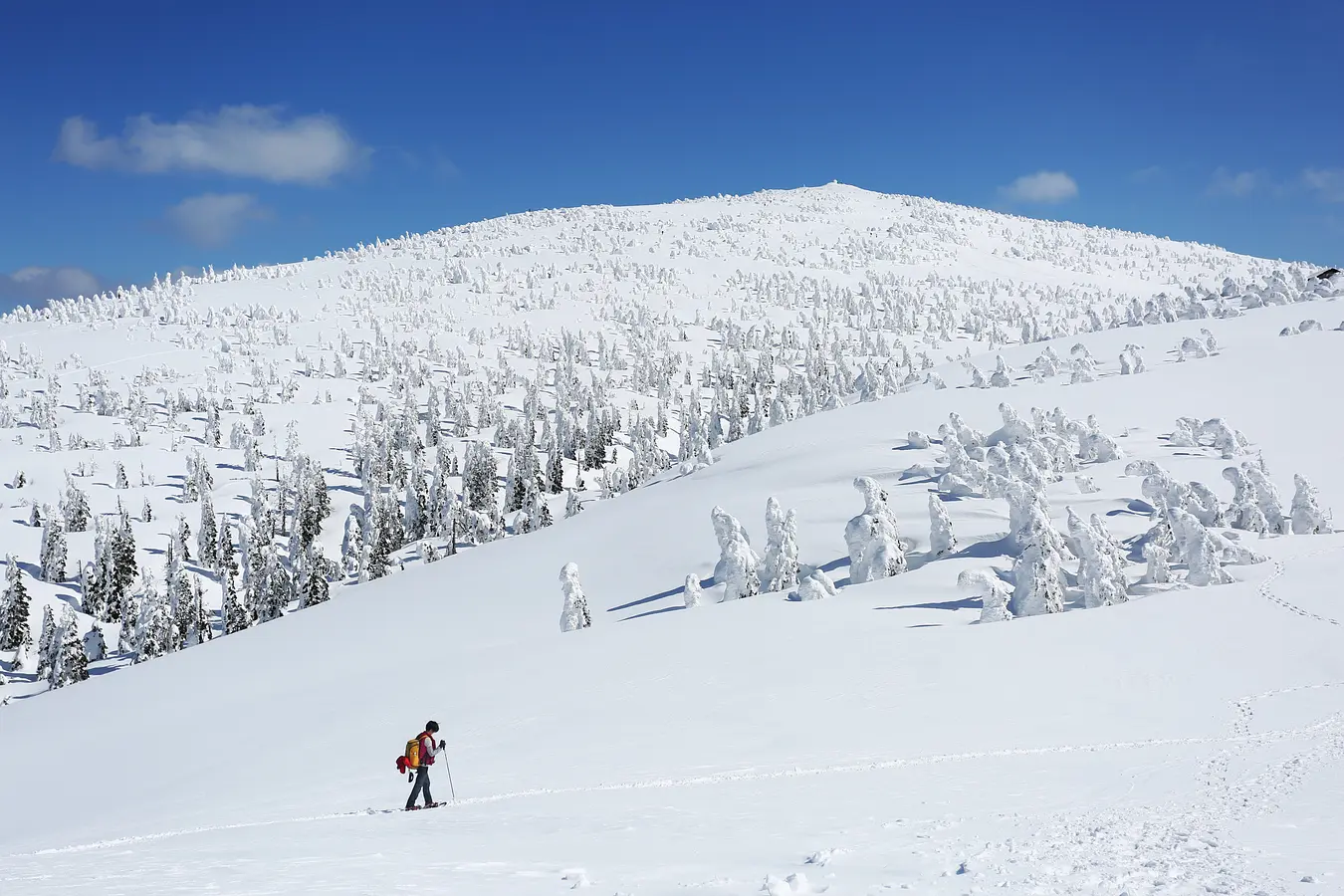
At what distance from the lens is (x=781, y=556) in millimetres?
38938

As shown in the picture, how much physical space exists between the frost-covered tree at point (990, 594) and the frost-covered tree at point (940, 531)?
6653 millimetres

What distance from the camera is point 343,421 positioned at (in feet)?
519

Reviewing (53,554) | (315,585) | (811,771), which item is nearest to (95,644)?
(315,585)

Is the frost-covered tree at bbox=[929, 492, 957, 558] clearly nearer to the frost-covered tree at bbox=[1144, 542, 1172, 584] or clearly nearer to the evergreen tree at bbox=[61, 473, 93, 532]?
the frost-covered tree at bbox=[1144, 542, 1172, 584]

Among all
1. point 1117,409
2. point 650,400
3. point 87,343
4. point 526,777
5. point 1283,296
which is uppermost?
point 87,343

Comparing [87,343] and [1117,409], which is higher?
[87,343]

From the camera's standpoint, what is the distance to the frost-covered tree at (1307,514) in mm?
34094

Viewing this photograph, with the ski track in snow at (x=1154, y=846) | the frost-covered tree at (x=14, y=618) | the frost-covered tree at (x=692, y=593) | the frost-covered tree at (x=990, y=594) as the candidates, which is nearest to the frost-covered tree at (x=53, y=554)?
the frost-covered tree at (x=14, y=618)

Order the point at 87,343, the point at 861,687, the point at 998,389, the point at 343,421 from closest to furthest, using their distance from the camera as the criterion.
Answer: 1. the point at 861,687
2. the point at 998,389
3. the point at 343,421
4. the point at 87,343

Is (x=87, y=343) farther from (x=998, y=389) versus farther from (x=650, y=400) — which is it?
(x=998, y=389)

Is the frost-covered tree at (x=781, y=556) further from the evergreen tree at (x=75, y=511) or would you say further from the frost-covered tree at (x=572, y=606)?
the evergreen tree at (x=75, y=511)

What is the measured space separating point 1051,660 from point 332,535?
109715 millimetres

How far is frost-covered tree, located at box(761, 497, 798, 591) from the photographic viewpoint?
3878 cm

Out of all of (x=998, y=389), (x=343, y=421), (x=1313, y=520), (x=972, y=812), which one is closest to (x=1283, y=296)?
(x=998, y=389)
